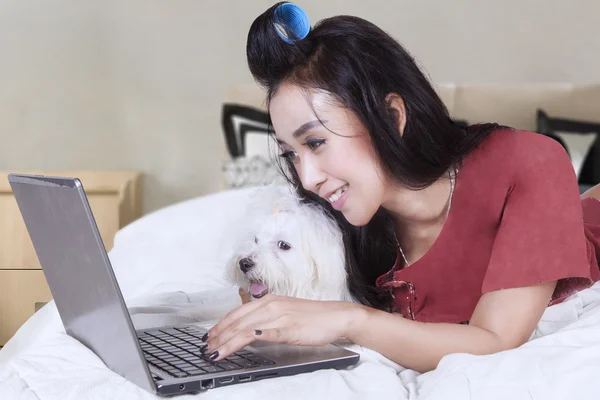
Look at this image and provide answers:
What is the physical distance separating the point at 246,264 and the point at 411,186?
0.33m

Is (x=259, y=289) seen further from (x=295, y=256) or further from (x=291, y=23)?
(x=291, y=23)

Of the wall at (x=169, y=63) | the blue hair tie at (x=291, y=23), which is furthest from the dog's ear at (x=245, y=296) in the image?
the wall at (x=169, y=63)

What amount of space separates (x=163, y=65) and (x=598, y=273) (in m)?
2.56

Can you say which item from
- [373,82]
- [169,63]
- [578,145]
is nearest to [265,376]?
[373,82]

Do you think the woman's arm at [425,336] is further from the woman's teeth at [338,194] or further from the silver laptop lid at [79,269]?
the silver laptop lid at [79,269]

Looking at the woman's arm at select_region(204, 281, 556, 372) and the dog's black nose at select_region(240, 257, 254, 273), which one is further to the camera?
the dog's black nose at select_region(240, 257, 254, 273)

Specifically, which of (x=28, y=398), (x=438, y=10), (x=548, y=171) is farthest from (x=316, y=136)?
(x=438, y=10)

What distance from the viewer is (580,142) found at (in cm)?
270

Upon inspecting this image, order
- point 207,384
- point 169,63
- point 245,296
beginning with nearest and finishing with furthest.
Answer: point 207,384 < point 245,296 < point 169,63

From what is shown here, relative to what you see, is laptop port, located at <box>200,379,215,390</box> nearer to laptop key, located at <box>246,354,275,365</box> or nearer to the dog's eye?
laptop key, located at <box>246,354,275,365</box>

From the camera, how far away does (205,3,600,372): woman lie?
3.42ft

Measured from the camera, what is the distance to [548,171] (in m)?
1.16

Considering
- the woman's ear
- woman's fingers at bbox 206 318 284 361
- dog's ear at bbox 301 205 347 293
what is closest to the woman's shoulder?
the woman's ear

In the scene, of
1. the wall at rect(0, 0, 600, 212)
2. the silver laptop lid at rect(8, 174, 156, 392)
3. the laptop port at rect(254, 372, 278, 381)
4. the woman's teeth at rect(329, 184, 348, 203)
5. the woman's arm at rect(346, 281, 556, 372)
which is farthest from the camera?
the wall at rect(0, 0, 600, 212)
